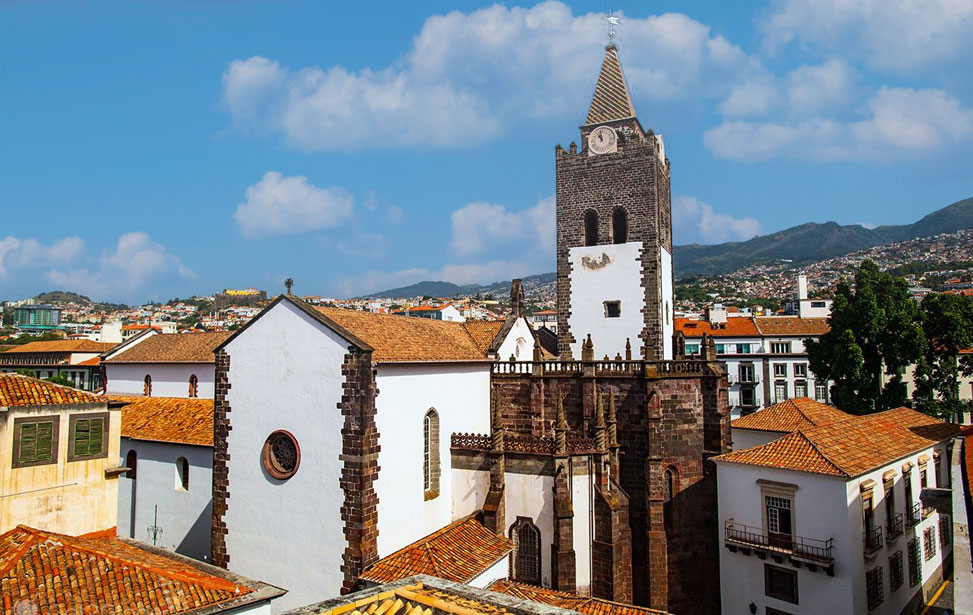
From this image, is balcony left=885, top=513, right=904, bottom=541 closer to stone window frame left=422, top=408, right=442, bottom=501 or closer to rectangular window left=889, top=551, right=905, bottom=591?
rectangular window left=889, top=551, right=905, bottom=591

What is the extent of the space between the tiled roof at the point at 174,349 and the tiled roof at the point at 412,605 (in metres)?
27.7

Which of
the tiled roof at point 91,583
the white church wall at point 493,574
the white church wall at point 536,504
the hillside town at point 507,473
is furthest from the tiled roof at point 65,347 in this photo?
the white church wall at point 493,574

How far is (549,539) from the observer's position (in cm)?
2106

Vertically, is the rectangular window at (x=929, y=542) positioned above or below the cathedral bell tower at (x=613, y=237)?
below

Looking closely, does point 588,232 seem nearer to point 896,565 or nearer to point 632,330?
point 632,330

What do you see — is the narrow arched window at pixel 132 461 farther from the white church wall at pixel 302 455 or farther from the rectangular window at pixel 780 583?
the rectangular window at pixel 780 583

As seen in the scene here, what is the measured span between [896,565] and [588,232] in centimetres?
1908

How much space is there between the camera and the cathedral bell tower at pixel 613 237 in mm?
30312

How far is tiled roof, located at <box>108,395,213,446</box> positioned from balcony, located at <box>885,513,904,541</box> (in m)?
26.3

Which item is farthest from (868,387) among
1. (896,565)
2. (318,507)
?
(318,507)

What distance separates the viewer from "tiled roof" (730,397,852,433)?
28.5m

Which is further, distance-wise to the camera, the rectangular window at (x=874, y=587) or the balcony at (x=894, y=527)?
the balcony at (x=894, y=527)

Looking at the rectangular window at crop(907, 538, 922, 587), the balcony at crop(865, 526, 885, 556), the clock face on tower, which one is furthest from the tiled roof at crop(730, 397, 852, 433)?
the clock face on tower

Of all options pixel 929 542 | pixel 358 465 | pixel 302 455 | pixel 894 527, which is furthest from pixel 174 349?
pixel 929 542
